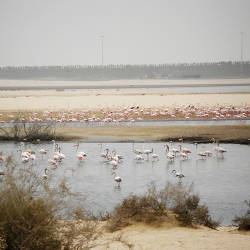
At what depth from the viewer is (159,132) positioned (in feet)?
79.6

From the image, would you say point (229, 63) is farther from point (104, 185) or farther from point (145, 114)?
point (104, 185)

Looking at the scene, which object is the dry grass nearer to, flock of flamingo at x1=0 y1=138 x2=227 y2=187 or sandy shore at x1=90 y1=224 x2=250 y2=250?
flock of flamingo at x1=0 y1=138 x2=227 y2=187

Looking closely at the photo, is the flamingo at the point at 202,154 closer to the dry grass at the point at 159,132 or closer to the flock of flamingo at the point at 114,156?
the flock of flamingo at the point at 114,156

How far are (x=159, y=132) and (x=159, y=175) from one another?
8.79 meters

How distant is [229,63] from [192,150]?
131 meters

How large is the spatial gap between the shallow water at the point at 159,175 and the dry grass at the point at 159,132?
→ 1.64 m

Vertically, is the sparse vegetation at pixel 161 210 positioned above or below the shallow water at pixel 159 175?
above

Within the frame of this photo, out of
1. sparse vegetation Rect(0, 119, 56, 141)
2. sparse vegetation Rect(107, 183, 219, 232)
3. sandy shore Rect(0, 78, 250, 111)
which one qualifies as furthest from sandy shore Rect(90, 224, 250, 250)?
sandy shore Rect(0, 78, 250, 111)

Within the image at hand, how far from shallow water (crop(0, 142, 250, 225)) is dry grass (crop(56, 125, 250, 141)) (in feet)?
5.39

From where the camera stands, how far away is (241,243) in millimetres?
8141

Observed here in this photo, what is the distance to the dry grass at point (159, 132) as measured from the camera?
2297cm

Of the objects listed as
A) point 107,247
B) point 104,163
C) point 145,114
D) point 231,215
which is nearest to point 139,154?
point 104,163

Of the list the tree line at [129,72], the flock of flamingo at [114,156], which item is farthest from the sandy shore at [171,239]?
the tree line at [129,72]

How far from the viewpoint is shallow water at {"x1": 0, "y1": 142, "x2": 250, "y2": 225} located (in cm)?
1241
